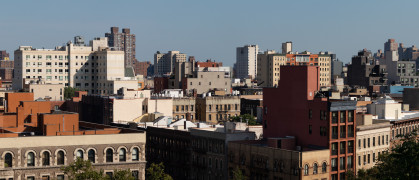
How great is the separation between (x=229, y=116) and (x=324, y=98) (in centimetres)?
9023

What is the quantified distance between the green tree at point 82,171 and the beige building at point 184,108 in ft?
327

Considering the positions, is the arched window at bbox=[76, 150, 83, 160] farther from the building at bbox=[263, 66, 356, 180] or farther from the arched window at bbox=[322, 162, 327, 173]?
the building at bbox=[263, 66, 356, 180]

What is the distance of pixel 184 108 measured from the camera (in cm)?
18950

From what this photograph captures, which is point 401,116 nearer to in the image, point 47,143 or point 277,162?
point 277,162

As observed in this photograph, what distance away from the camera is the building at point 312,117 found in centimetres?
10519

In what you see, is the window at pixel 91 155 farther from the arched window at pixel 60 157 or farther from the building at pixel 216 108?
the building at pixel 216 108

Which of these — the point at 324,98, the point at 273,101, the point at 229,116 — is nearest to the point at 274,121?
the point at 273,101

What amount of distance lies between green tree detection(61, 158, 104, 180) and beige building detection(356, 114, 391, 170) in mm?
48537

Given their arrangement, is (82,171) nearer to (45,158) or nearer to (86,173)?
(86,173)

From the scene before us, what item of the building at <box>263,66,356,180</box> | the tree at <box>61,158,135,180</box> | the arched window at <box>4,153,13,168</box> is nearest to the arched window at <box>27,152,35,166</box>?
the arched window at <box>4,153,13,168</box>

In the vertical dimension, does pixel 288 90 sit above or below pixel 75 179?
above

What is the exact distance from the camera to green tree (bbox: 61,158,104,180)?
80.4 meters

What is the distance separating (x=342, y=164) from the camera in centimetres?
10675

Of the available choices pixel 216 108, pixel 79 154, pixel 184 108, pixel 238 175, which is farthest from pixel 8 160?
pixel 216 108
